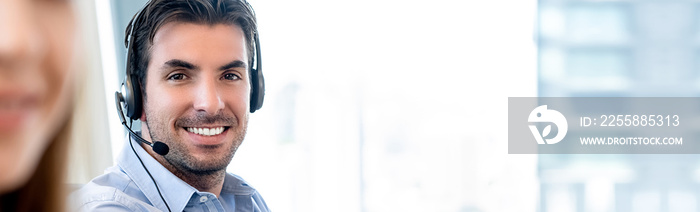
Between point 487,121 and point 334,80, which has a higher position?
point 334,80

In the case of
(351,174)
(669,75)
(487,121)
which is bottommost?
(351,174)

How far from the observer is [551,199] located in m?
2.53

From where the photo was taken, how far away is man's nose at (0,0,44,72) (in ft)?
0.58

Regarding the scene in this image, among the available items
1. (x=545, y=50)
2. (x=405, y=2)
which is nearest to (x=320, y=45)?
(x=405, y=2)

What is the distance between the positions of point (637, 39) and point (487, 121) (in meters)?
0.79

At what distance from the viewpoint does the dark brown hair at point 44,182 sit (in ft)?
0.77

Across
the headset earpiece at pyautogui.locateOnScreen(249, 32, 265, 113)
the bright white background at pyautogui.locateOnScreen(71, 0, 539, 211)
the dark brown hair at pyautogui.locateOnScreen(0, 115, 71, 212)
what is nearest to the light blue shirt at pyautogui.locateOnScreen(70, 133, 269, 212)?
the headset earpiece at pyautogui.locateOnScreen(249, 32, 265, 113)

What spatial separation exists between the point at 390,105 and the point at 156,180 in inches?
53.5

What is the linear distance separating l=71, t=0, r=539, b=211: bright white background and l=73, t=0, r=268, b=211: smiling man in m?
1.10

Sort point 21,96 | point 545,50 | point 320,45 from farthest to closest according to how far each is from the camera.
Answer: point 545,50 → point 320,45 → point 21,96

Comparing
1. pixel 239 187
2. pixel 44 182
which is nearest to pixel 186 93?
pixel 239 187

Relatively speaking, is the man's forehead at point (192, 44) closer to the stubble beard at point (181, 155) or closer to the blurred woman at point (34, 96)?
the stubble beard at point (181, 155)

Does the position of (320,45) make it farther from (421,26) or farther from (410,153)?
(410,153)

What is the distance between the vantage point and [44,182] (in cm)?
24
